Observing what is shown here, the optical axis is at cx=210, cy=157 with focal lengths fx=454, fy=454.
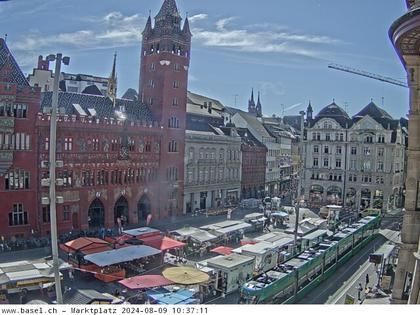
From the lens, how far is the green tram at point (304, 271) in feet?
19.7

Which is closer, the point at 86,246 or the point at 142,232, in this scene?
the point at 86,246

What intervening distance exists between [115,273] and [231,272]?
185 centimetres

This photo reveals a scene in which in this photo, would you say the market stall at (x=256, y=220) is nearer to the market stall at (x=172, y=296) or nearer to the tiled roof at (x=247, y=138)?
the tiled roof at (x=247, y=138)

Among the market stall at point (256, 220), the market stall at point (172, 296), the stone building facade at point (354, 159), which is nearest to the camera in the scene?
the market stall at point (172, 296)

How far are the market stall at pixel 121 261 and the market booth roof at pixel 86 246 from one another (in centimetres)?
25

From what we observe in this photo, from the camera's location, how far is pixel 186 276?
20.8ft

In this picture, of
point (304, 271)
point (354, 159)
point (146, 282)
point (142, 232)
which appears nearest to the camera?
point (146, 282)

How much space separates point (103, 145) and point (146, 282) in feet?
14.6

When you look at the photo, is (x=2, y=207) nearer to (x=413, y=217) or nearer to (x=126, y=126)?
(x=126, y=126)

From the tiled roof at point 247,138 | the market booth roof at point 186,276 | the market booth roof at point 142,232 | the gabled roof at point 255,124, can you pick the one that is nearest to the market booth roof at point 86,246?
the market booth roof at point 142,232

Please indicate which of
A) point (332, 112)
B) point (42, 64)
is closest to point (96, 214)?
point (42, 64)

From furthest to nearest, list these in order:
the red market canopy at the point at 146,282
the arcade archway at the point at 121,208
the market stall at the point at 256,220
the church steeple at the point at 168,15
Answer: the market stall at the point at 256,220 → the arcade archway at the point at 121,208 → the church steeple at the point at 168,15 → the red market canopy at the point at 146,282

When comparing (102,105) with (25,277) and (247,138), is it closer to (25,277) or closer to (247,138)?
(247,138)

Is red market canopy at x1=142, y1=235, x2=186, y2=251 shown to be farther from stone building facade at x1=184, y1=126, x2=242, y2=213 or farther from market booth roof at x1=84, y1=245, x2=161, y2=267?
stone building facade at x1=184, y1=126, x2=242, y2=213
